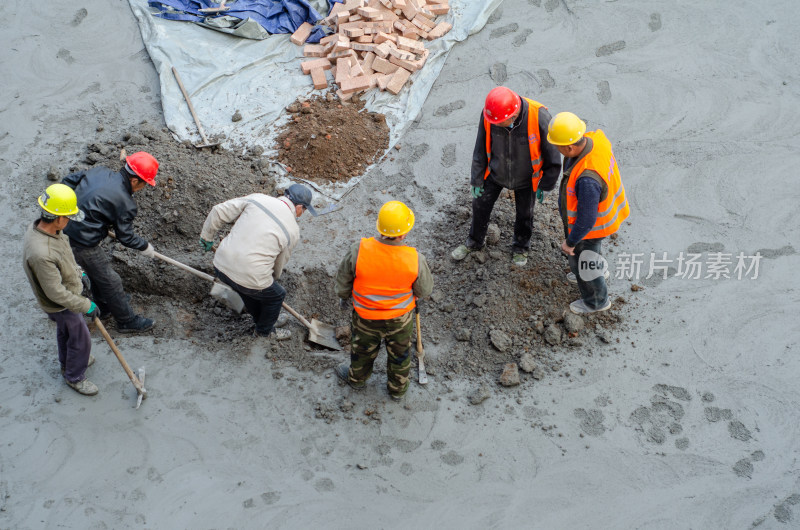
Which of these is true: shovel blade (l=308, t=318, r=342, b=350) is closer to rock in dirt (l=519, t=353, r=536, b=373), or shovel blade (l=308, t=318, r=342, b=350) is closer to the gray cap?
the gray cap

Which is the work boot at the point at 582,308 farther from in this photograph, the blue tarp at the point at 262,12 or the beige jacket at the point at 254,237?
the blue tarp at the point at 262,12

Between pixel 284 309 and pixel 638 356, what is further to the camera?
pixel 284 309

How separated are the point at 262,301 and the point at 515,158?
2.12m

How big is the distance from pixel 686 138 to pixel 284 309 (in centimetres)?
Result: 422

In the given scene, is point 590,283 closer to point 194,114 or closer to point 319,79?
point 319,79

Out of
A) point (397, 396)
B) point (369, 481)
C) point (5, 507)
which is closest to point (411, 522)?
point (369, 481)

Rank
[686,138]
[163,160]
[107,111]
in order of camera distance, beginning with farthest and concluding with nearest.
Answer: [107,111], [686,138], [163,160]

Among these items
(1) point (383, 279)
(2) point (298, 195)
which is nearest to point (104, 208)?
(2) point (298, 195)

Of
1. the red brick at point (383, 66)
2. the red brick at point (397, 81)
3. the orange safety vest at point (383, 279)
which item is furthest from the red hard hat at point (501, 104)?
the red brick at point (383, 66)

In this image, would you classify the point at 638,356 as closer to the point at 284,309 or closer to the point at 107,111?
the point at 284,309

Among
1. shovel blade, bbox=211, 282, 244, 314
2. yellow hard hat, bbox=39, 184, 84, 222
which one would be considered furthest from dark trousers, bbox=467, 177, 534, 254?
yellow hard hat, bbox=39, 184, 84, 222

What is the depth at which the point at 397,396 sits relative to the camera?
4.14m

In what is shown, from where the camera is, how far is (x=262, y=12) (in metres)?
6.93

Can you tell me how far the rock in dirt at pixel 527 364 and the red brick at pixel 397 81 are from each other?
340cm
